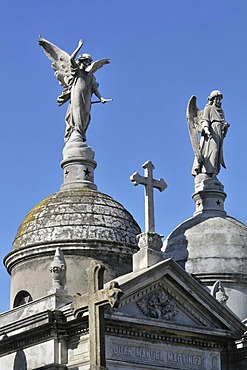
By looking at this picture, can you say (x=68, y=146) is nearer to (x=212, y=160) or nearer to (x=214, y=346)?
(x=212, y=160)

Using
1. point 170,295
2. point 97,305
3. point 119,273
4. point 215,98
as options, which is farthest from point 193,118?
point 97,305

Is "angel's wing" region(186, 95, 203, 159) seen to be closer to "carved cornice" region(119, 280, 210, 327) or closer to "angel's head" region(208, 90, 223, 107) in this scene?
"angel's head" region(208, 90, 223, 107)

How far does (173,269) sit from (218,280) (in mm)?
3566

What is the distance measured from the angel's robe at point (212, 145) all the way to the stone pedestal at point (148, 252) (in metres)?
5.04

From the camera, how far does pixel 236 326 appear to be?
59.8 ft

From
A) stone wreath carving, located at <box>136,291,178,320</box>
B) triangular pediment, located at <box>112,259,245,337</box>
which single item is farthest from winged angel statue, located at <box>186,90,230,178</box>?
stone wreath carving, located at <box>136,291,178,320</box>

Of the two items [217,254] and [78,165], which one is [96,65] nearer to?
[78,165]

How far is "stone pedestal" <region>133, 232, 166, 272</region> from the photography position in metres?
17.8

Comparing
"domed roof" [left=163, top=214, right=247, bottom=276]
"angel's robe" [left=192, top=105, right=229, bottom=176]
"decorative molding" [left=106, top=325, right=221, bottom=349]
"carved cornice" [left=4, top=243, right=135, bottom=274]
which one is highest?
"angel's robe" [left=192, top=105, right=229, bottom=176]

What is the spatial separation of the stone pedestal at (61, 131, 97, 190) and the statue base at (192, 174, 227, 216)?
2497mm

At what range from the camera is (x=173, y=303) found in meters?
17.8

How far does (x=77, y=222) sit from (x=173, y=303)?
3.48m

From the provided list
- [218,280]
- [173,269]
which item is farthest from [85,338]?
[218,280]

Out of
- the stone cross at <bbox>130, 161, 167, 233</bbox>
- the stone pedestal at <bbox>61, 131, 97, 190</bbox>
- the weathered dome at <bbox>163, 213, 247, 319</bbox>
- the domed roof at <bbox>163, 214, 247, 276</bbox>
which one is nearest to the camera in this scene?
the stone cross at <bbox>130, 161, 167, 233</bbox>
